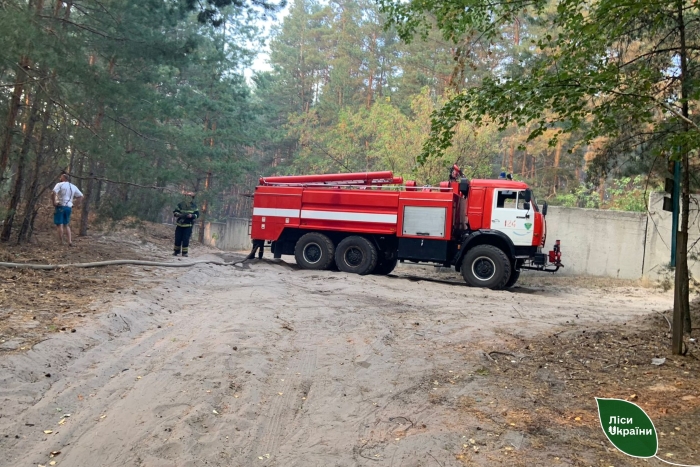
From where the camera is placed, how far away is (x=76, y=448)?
3.81m

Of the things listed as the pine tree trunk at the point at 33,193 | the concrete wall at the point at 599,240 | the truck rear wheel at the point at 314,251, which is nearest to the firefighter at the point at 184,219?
the truck rear wheel at the point at 314,251

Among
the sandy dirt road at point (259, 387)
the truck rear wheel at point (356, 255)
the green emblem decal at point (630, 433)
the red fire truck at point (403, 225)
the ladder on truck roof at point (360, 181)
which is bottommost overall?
the sandy dirt road at point (259, 387)

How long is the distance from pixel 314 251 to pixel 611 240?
9922 millimetres

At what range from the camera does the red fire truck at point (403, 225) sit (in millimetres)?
14227

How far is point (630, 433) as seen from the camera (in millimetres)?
3758

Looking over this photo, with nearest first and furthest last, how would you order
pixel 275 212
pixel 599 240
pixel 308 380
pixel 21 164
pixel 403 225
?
pixel 308 380 < pixel 21 164 < pixel 403 225 < pixel 275 212 < pixel 599 240

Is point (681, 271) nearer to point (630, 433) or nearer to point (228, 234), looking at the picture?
point (630, 433)

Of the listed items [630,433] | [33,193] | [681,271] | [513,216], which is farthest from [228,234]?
[630,433]

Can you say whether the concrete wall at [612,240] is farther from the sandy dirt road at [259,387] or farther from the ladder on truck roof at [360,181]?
the sandy dirt road at [259,387]

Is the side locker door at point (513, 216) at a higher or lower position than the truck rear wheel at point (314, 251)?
higher

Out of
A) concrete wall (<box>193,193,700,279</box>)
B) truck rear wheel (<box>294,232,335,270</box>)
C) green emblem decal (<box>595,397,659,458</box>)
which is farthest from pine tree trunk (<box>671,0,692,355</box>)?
concrete wall (<box>193,193,700,279</box>)

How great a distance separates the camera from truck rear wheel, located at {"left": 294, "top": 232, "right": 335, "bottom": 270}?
627 inches

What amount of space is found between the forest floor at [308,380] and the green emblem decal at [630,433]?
0.14 meters

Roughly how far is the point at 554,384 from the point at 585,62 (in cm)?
350
